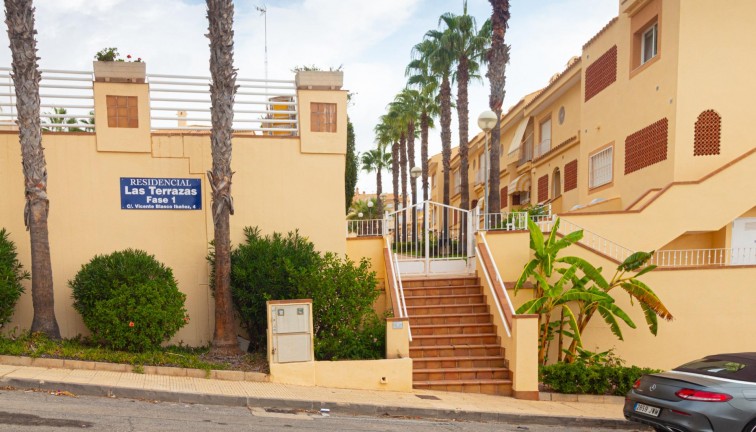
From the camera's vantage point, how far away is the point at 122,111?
36.3 ft

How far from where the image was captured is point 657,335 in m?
12.2

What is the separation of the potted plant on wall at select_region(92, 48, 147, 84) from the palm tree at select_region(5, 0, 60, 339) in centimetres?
126

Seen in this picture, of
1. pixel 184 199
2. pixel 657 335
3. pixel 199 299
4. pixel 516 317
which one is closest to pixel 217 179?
pixel 184 199

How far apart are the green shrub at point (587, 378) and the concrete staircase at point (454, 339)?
2.79 ft

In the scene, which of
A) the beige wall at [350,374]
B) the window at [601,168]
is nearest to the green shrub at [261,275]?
the beige wall at [350,374]

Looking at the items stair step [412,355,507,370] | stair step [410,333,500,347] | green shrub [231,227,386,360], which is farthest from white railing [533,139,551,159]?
green shrub [231,227,386,360]

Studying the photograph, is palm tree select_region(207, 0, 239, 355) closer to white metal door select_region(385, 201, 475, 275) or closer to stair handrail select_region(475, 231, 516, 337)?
Answer: white metal door select_region(385, 201, 475, 275)

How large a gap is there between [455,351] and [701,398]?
485 centimetres

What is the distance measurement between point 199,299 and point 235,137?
3.44 m

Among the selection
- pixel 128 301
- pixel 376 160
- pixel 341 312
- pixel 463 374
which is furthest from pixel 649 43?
pixel 376 160

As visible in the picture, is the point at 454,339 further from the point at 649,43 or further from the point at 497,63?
the point at 649,43

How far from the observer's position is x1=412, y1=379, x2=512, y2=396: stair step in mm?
10055

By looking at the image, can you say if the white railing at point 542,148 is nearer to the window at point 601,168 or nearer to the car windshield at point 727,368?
the window at point 601,168

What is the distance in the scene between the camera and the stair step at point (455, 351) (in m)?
10.7
